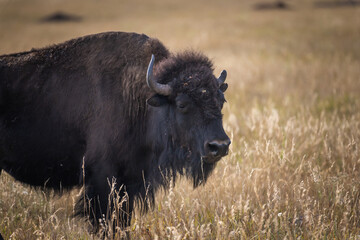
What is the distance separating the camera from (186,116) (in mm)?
3660

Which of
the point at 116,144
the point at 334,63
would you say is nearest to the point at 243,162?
the point at 116,144

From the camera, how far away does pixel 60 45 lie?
4.13m

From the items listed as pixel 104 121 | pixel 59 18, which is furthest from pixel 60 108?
pixel 59 18

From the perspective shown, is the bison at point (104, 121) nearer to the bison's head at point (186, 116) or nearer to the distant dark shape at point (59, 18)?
the bison's head at point (186, 116)

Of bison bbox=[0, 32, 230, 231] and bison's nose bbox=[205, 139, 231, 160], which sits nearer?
bison's nose bbox=[205, 139, 231, 160]

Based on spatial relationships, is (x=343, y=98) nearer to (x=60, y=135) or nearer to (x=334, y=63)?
(x=334, y=63)

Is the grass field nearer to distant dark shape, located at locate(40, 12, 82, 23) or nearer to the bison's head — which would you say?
the bison's head

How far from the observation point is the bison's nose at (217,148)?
3.41m

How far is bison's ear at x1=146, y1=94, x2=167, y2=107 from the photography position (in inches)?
143

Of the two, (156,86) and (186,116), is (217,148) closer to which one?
(186,116)

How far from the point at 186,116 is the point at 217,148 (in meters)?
0.49

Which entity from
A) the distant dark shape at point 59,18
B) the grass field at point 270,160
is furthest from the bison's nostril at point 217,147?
the distant dark shape at point 59,18

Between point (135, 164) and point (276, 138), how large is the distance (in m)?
3.12

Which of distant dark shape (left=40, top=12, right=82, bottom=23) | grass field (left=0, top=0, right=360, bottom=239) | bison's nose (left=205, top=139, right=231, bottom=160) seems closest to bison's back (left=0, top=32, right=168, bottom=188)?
grass field (left=0, top=0, right=360, bottom=239)
